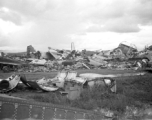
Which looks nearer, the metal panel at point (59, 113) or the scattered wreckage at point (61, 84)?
the metal panel at point (59, 113)

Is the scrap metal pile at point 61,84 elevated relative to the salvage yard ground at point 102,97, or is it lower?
elevated

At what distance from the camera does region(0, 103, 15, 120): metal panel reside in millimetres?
3672

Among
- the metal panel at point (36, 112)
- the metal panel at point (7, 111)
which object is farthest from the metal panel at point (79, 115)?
the metal panel at point (7, 111)

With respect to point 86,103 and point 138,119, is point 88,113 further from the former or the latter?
point 138,119

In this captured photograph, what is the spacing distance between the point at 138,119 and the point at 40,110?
3.38 meters

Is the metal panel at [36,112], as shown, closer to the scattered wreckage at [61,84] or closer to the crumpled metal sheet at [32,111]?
the crumpled metal sheet at [32,111]

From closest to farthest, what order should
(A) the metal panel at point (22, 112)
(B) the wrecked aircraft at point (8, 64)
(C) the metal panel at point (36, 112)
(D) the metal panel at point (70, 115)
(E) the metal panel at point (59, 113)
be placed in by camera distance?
(A) the metal panel at point (22, 112) → (C) the metal panel at point (36, 112) → (E) the metal panel at point (59, 113) → (D) the metal panel at point (70, 115) → (B) the wrecked aircraft at point (8, 64)

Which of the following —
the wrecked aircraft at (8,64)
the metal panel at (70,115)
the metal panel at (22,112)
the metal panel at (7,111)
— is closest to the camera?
the metal panel at (7,111)

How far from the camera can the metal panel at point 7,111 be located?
12.0ft

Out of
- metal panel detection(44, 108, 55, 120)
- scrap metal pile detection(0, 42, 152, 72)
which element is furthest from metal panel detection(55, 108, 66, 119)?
scrap metal pile detection(0, 42, 152, 72)

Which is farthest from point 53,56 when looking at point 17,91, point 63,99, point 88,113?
point 88,113

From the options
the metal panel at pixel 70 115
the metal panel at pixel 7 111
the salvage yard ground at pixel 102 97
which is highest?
the metal panel at pixel 7 111

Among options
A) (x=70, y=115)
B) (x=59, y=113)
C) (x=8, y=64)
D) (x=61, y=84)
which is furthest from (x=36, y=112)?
(x=8, y=64)

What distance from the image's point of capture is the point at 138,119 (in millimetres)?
5770
